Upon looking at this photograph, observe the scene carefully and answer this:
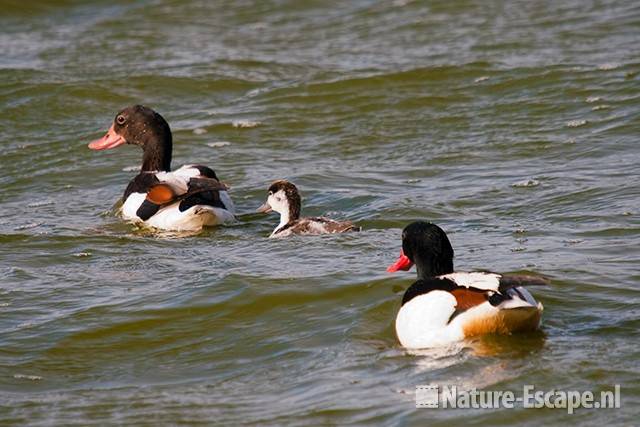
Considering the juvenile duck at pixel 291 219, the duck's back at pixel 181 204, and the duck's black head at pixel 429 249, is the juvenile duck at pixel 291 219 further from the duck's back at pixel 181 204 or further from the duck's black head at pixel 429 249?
the duck's black head at pixel 429 249

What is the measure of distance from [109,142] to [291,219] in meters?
3.18

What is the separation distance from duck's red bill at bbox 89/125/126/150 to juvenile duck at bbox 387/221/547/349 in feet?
20.6

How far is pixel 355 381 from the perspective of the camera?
7.30m

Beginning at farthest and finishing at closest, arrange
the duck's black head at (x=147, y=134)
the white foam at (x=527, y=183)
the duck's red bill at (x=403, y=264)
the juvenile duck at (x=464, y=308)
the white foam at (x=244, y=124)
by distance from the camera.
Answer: the white foam at (x=244, y=124) → the duck's black head at (x=147, y=134) → the white foam at (x=527, y=183) → the duck's red bill at (x=403, y=264) → the juvenile duck at (x=464, y=308)

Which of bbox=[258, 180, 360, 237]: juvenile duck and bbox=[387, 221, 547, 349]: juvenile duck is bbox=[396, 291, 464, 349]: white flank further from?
bbox=[258, 180, 360, 237]: juvenile duck

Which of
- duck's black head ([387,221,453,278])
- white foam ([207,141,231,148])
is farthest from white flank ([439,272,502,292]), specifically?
white foam ([207,141,231,148])

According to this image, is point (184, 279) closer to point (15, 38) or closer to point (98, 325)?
point (98, 325)

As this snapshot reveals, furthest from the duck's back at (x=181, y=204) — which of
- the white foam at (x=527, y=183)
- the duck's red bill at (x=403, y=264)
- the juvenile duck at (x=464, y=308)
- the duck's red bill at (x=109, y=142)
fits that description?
the juvenile duck at (x=464, y=308)

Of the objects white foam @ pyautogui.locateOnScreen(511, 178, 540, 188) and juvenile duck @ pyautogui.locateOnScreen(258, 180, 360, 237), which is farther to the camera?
white foam @ pyautogui.locateOnScreen(511, 178, 540, 188)

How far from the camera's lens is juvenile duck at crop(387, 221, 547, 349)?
751 cm

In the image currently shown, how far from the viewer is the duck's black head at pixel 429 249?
27.4 ft

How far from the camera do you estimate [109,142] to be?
44.7 feet

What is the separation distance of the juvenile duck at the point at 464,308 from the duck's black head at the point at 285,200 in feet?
11.3

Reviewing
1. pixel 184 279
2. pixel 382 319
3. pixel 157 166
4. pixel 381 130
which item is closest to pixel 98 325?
pixel 184 279
